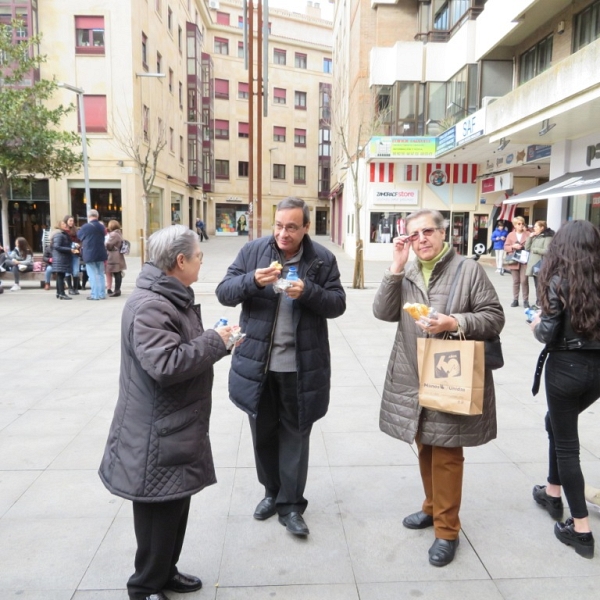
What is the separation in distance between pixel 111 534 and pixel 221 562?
683mm

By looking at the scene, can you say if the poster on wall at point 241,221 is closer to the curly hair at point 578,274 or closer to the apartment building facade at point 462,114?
the apartment building facade at point 462,114

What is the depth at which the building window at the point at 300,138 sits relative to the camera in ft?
A: 177

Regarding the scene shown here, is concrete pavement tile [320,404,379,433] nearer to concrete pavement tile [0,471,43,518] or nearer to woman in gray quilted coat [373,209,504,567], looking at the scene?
woman in gray quilted coat [373,209,504,567]

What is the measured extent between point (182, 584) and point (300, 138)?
54.1m

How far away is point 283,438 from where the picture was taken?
317cm

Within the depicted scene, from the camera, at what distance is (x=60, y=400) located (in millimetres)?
5383

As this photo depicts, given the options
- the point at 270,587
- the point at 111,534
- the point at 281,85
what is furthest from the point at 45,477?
the point at 281,85

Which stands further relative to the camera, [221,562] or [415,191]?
[415,191]

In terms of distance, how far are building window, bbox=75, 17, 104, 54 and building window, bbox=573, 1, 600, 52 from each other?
63.3 ft

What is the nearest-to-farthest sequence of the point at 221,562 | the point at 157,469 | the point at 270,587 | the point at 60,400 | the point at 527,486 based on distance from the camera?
the point at 157,469
the point at 270,587
the point at 221,562
the point at 527,486
the point at 60,400

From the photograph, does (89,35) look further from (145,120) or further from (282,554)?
(282,554)

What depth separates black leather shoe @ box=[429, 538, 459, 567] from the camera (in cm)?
281

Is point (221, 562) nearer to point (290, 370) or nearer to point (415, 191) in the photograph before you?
point (290, 370)

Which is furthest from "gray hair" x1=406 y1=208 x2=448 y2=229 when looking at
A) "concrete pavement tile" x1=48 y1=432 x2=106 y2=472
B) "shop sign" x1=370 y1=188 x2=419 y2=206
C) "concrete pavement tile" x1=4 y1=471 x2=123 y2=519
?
"shop sign" x1=370 y1=188 x2=419 y2=206
